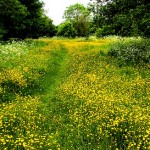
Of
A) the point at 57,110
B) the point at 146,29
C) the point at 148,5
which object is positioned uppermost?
the point at 148,5

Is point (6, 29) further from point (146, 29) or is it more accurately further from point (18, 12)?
point (146, 29)

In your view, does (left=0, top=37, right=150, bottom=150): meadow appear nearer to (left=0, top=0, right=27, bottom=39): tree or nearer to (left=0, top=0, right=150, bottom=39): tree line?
(left=0, top=0, right=150, bottom=39): tree line

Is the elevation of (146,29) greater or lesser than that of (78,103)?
greater

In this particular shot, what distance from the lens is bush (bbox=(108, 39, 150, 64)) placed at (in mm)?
22639

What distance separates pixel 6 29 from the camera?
41.8 metres

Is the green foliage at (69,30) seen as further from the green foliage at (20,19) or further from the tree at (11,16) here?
the tree at (11,16)

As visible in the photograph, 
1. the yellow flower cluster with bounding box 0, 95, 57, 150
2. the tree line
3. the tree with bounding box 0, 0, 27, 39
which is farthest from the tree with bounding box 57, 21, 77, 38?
the yellow flower cluster with bounding box 0, 95, 57, 150

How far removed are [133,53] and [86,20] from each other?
5546cm

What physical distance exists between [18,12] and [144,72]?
2679 cm

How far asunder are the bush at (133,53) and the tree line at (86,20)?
1081 millimetres

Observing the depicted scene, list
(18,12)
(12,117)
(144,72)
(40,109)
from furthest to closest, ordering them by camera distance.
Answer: (18,12)
(144,72)
(40,109)
(12,117)

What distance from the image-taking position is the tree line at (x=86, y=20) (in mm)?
23795

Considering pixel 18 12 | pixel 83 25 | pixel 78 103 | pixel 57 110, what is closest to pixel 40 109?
pixel 57 110

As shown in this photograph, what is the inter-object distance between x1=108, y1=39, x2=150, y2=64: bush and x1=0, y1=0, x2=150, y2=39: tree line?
108 cm
